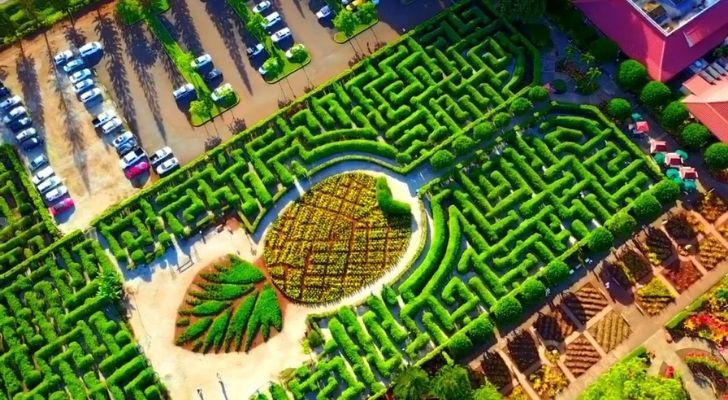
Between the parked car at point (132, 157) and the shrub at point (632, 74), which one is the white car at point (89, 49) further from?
the shrub at point (632, 74)

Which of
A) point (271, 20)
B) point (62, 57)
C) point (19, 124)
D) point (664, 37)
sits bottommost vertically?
point (664, 37)

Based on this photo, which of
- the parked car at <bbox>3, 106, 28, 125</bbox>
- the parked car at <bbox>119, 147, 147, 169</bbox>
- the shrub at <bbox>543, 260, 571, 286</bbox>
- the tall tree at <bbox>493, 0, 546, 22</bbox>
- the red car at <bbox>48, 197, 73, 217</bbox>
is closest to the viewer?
the shrub at <bbox>543, 260, 571, 286</bbox>

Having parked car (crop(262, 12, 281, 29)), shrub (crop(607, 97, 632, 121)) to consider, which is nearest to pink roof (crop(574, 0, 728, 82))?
shrub (crop(607, 97, 632, 121))

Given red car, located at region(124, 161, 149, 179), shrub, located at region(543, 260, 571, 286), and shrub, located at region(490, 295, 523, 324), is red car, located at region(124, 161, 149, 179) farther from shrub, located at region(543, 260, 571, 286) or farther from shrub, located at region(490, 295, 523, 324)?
shrub, located at region(543, 260, 571, 286)

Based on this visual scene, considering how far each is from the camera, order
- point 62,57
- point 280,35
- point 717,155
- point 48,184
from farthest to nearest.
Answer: point 280,35 → point 62,57 → point 48,184 → point 717,155

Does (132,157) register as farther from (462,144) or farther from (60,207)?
(462,144)

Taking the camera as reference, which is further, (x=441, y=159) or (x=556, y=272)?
(x=441, y=159)

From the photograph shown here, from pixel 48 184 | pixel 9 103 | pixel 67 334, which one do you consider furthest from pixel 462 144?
pixel 9 103
